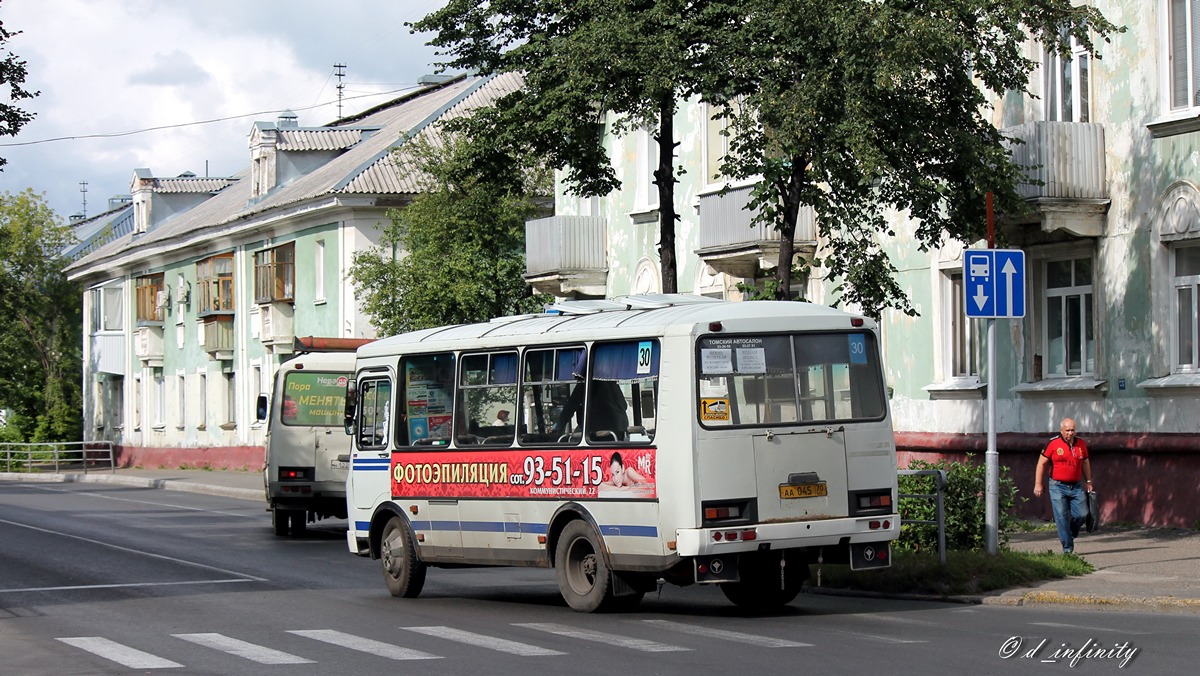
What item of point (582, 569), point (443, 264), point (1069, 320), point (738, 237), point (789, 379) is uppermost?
point (443, 264)

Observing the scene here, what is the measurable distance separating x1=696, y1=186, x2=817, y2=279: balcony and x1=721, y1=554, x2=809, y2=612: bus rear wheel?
501 inches

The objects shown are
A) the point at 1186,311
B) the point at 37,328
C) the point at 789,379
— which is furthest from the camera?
the point at 37,328

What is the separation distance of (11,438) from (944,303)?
173ft

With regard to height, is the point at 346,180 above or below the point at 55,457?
above

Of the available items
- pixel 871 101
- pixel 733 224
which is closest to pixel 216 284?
pixel 733 224

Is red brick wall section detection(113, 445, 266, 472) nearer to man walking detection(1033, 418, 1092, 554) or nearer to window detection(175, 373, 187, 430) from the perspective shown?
window detection(175, 373, 187, 430)

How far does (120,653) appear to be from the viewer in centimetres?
1270

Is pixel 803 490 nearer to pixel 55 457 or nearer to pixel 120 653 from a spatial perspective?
pixel 120 653

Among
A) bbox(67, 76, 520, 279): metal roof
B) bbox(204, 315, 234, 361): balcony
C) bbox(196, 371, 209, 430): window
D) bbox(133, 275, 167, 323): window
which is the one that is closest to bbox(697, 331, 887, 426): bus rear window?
bbox(67, 76, 520, 279): metal roof

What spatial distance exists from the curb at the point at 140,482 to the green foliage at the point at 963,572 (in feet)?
82.5

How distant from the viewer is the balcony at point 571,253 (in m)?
35.7

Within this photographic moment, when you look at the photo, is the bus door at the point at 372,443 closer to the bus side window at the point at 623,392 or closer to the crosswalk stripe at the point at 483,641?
the bus side window at the point at 623,392

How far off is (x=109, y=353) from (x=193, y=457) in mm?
11978

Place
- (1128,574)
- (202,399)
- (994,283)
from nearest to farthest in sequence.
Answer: (1128,574) < (994,283) < (202,399)
